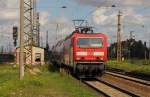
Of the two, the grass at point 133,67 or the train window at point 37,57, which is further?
the train window at point 37,57

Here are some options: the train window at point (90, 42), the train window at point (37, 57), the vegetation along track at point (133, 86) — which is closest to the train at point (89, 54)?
the train window at point (90, 42)

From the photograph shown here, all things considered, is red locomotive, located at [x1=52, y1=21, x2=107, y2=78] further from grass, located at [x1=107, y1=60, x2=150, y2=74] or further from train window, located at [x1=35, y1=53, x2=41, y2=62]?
train window, located at [x1=35, y1=53, x2=41, y2=62]

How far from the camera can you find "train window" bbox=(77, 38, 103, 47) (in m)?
33.0

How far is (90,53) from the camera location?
1288 inches

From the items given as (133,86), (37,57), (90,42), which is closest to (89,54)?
(90,42)

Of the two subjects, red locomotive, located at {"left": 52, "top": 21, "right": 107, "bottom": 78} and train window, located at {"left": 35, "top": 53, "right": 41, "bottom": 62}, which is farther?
train window, located at {"left": 35, "top": 53, "right": 41, "bottom": 62}

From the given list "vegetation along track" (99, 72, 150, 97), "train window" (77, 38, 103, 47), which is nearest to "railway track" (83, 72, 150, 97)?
"vegetation along track" (99, 72, 150, 97)

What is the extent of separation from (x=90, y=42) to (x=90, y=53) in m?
0.87

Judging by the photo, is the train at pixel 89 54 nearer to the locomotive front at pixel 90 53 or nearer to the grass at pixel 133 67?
the locomotive front at pixel 90 53

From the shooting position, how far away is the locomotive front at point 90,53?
107 ft

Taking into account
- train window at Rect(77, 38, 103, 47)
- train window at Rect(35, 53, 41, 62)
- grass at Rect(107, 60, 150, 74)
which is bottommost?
grass at Rect(107, 60, 150, 74)

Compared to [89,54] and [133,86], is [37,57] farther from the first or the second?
[133,86]

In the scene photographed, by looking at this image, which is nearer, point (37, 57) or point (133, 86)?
point (133, 86)

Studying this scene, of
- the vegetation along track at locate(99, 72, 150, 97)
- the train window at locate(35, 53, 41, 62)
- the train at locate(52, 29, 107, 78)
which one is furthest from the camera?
the train window at locate(35, 53, 41, 62)
